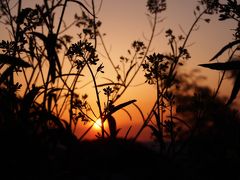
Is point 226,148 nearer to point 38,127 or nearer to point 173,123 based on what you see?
point 173,123

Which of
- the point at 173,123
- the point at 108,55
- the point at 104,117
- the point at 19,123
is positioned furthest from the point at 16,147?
the point at 108,55

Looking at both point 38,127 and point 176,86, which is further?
point 176,86

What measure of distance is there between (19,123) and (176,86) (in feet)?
9.48

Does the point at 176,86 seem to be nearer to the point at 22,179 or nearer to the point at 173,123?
the point at 173,123

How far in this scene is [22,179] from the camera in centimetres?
301

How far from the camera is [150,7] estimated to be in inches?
251

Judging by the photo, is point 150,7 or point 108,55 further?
point 150,7

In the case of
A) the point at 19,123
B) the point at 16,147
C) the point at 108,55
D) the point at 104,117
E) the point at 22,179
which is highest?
the point at 108,55

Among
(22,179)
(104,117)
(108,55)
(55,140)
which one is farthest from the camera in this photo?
(108,55)

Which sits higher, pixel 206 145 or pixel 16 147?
pixel 206 145

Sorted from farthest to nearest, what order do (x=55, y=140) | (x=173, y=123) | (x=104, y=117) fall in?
1. (x=173, y=123)
2. (x=104, y=117)
3. (x=55, y=140)

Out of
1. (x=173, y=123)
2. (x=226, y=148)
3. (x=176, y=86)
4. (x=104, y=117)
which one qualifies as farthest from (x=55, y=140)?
(x=226, y=148)

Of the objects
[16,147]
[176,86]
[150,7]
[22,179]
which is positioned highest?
[150,7]

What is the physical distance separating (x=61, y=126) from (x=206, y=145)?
3.62m
